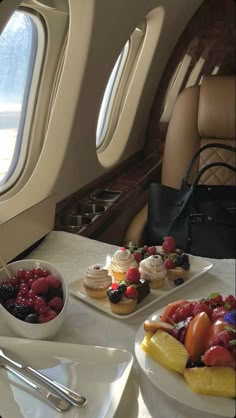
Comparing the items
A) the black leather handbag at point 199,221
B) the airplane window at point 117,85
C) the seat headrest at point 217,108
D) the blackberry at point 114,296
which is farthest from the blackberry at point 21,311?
the seat headrest at point 217,108

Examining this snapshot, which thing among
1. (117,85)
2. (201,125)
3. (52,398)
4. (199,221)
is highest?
(117,85)

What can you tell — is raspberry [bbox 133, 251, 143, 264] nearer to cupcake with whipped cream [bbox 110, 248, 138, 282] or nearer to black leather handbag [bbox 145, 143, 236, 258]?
cupcake with whipped cream [bbox 110, 248, 138, 282]

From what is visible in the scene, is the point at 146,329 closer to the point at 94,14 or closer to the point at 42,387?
the point at 42,387

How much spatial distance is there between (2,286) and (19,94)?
50 cm

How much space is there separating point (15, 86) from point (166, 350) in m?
0.69

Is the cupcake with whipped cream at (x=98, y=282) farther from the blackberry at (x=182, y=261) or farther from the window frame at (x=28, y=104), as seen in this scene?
the window frame at (x=28, y=104)

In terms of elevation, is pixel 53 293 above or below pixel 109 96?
below

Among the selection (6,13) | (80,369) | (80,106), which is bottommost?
(80,369)

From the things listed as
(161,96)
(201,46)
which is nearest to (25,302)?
(161,96)

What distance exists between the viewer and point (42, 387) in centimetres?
53

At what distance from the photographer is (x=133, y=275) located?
0.70 metres

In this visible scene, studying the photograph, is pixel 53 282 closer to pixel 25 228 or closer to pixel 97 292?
pixel 97 292

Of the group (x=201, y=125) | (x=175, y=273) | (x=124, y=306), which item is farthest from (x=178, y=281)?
(x=201, y=125)

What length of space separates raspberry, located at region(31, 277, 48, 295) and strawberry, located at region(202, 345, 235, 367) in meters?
0.31
